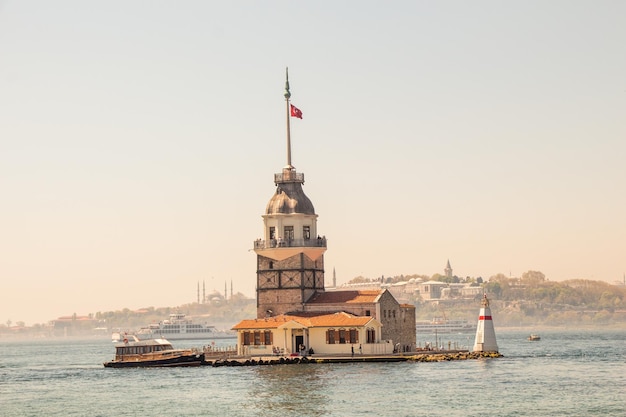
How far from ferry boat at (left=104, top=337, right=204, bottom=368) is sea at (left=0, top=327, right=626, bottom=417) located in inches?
88.0

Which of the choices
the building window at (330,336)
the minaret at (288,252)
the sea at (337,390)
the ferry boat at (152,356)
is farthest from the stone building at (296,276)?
the sea at (337,390)

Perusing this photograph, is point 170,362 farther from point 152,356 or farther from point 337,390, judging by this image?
point 337,390

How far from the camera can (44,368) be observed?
108 meters

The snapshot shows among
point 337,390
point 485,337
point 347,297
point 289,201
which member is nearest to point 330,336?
point 347,297

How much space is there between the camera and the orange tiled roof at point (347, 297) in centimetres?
9000

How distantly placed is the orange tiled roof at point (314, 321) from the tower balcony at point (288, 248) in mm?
4778

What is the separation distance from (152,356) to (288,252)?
12755 mm

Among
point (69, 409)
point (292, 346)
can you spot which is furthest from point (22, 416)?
point (292, 346)

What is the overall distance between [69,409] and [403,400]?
1730cm

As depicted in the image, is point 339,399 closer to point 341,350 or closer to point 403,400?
point 403,400

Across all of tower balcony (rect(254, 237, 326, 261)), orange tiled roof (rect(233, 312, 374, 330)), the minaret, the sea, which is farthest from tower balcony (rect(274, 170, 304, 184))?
the sea

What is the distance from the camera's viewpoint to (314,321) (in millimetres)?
88625

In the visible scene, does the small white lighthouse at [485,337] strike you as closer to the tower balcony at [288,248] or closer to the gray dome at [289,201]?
the tower balcony at [288,248]

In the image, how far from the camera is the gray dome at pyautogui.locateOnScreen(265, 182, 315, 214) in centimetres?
9368
